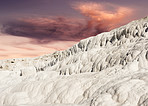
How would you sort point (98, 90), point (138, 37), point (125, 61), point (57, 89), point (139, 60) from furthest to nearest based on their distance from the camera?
1. point (138, 37)
2. point (125, 61)
3. point (139, 60)
4. point (57, 89)
5. point (98, 90)

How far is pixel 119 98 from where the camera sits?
36.2 ft

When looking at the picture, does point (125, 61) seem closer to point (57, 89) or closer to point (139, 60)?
point (139, 60)

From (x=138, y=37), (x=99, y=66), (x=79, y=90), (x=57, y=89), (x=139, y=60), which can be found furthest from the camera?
(x=138, y=37)

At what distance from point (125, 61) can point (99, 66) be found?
417cm

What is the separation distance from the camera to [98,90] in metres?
13.1

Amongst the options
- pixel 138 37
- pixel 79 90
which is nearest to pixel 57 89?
pixel 79 90

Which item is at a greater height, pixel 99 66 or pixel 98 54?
pixel 98 54

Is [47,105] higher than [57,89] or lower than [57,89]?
lower

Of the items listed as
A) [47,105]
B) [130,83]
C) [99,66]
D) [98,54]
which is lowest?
[47,105]

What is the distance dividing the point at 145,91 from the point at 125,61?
802 centimetres

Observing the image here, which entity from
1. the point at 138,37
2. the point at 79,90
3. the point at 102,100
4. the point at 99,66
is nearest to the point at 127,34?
the point at 138,37

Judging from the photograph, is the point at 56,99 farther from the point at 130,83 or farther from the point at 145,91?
the point at 145,91

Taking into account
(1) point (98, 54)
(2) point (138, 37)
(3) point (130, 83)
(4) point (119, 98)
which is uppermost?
(2) point (138, 37)

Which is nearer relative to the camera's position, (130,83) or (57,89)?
(130,83)
